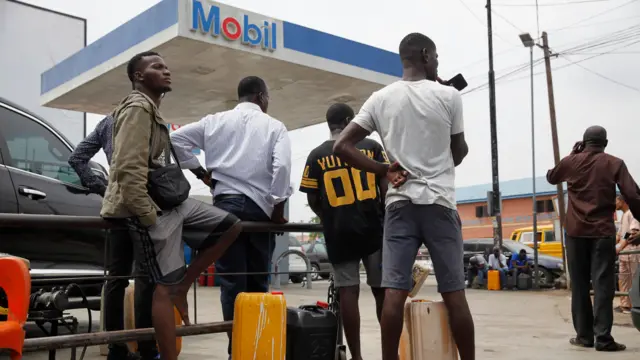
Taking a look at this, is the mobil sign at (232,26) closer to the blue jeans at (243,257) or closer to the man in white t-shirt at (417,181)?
the blue jeans at (243,257)

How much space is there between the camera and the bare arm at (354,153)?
134 inches

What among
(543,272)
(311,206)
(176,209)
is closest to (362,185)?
(311,206)

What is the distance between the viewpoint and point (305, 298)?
11633 mm

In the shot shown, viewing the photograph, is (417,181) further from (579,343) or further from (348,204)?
(579,343)

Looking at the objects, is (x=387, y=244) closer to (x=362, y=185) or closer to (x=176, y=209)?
(x=362, y=185)

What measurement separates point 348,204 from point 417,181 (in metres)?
0.90

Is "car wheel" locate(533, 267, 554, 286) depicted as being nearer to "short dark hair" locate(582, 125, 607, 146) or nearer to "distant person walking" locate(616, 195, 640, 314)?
"distant person walking" locate(616, 195, 640, 314)

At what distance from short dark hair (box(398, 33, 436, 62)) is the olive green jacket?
1366 mm

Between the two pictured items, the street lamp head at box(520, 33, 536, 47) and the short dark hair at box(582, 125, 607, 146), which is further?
the street lamp head at box(520, 33, 536, 47)

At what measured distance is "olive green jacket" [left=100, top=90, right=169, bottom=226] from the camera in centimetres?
308

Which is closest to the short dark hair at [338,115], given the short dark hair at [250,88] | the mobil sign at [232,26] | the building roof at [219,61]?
the short dark hair at [250,88]

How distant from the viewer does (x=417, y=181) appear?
327cm

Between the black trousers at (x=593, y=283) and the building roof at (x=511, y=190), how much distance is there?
143 ft

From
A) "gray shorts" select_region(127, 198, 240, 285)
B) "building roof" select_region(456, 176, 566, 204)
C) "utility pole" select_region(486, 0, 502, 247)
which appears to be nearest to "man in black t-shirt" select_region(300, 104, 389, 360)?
"gray shorts" select_region(127, 198, 240, 285)
